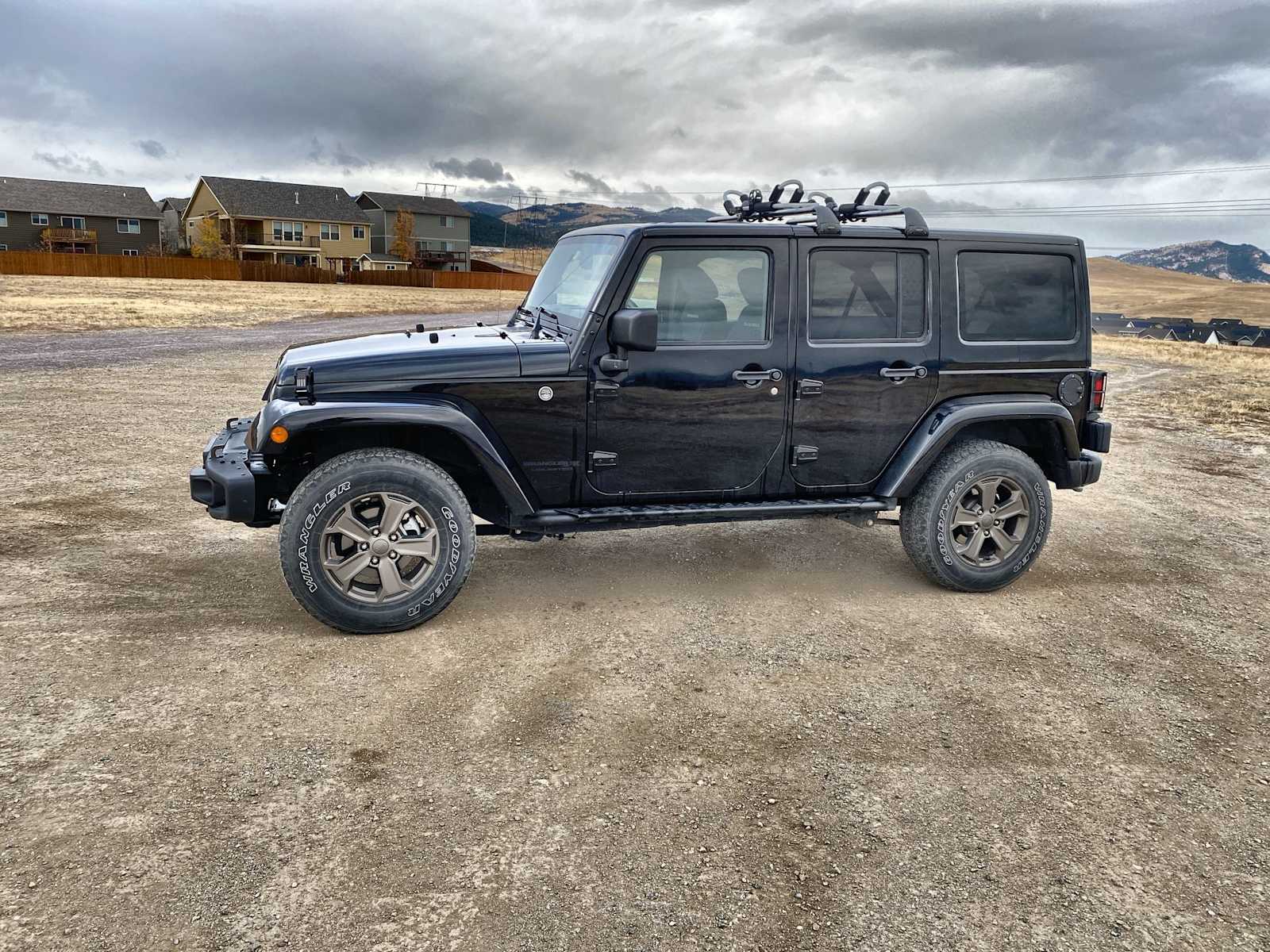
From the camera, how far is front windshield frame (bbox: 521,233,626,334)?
497 cm

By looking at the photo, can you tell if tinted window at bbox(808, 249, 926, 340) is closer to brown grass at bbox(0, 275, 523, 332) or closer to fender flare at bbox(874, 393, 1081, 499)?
fender flare at bbox(874, 393, 1081, 499)

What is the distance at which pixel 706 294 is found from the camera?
507 cm

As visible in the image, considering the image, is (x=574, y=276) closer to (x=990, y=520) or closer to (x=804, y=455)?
(x=804, y=455)

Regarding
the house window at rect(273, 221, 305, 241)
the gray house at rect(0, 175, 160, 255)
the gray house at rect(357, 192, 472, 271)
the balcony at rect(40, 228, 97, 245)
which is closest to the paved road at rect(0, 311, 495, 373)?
the house window at rect(273, 221, 305, 241)

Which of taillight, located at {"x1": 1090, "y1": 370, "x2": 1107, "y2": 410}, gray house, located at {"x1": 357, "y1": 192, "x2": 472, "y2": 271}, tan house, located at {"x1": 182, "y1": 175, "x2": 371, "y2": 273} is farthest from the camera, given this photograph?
gray house, located at {"x1": 357, "y1": 192, "x2": 472, "y2": 271}

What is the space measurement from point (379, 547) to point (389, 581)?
18 cm

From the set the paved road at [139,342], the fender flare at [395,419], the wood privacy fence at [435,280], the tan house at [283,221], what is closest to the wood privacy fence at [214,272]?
the wood privacy fence at [435,280]

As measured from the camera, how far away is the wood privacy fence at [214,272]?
161 feet

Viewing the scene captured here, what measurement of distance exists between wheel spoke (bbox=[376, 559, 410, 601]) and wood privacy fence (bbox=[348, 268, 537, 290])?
5879 centimetres

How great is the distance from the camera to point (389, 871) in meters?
2.94

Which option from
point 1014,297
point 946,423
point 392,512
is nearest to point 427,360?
point 392,512

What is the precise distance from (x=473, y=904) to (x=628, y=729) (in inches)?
47.2

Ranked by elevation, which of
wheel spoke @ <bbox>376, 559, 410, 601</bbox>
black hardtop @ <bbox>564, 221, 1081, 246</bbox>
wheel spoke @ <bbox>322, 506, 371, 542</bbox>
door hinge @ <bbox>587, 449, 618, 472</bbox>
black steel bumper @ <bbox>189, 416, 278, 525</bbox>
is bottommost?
wheel spoke @ <bbox>376, 559, 410, 601</bbox>

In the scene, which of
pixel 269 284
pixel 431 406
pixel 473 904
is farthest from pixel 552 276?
pixel 269 284
